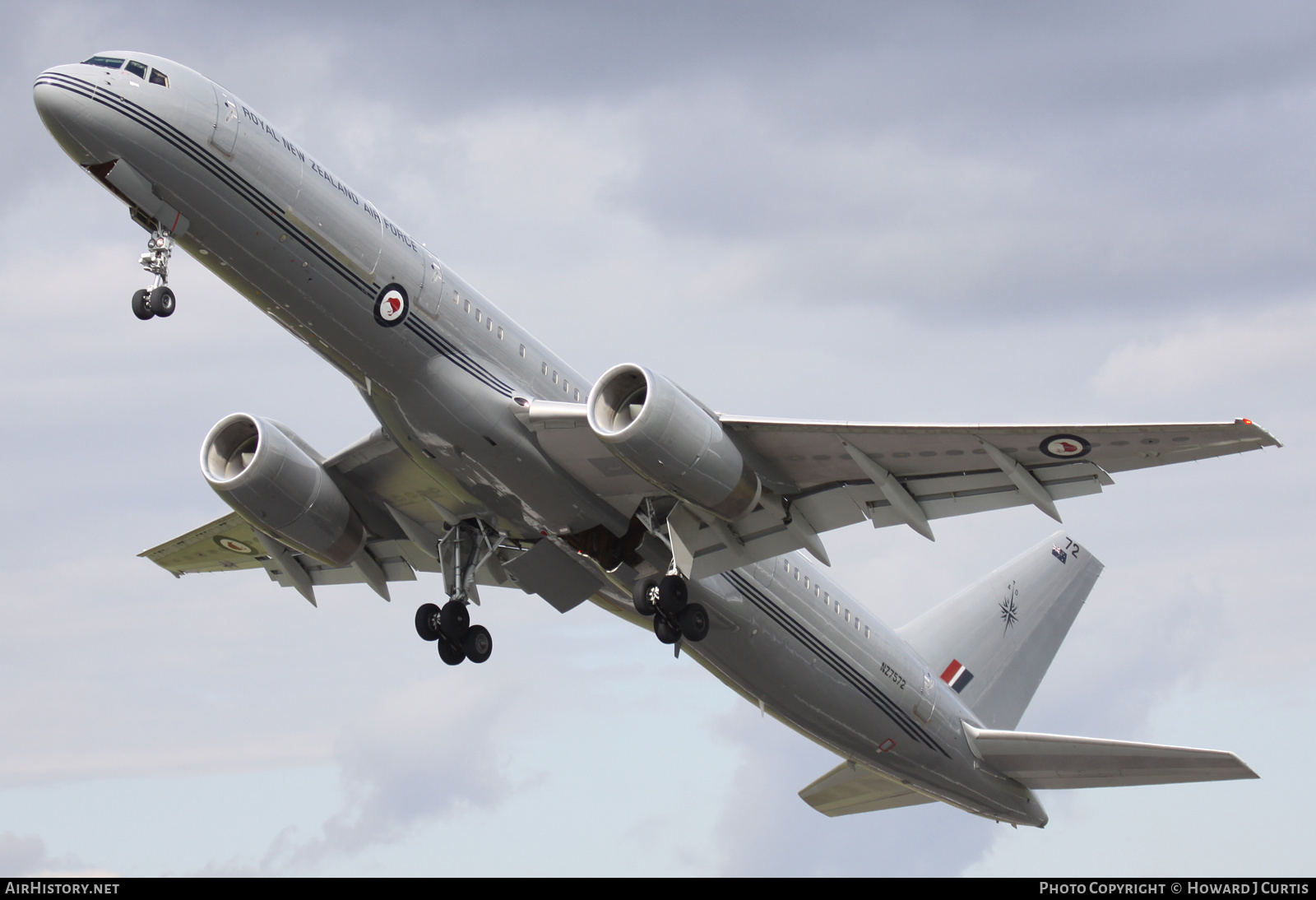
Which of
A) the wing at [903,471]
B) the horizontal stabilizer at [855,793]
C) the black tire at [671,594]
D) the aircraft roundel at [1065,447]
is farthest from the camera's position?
the horizontal stabilizer at [855,793]

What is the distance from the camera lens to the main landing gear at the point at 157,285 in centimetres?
1780

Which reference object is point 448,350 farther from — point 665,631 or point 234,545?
point 234,545

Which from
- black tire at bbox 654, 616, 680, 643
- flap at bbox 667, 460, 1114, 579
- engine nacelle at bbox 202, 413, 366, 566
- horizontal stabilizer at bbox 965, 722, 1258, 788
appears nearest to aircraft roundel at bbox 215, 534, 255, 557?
engine nacelle at bbox 202, 413, 366, 566

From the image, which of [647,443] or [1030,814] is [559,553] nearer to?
[647,443]

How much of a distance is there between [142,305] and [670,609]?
29.4ft

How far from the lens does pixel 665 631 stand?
21578mm

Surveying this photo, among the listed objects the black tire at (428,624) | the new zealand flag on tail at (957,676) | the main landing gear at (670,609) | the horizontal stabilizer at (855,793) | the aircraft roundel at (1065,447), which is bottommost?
the horizontal stabilizer at (855,793)

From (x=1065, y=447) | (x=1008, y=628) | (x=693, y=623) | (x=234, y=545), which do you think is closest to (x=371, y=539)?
(x=234, y=545)

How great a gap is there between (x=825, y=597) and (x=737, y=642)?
214 cm

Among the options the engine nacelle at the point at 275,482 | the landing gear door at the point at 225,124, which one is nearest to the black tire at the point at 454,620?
the engine nacelle at the point at 275,482

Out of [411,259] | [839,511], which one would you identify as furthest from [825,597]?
[411,259]

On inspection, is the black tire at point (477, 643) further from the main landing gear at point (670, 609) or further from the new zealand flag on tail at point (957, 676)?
the new zealand flag on tail at point (957, 676)

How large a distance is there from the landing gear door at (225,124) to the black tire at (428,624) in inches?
353

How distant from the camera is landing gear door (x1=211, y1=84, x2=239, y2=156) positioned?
58.5 ft
